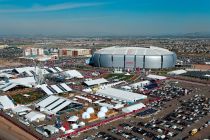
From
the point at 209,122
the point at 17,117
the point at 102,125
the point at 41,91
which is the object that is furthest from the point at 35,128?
the point at 209,122

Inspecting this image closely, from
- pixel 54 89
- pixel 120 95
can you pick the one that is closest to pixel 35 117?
pixel 54 89

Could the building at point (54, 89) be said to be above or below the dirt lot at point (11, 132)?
above

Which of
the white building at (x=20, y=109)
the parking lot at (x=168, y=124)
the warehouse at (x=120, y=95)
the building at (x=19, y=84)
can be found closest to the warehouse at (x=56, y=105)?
the white building at (x=20, y=109)

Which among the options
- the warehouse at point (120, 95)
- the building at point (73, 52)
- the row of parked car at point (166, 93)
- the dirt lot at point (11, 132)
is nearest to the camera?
the dirt lot at point (11, 132)

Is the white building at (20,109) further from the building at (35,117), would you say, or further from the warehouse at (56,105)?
the building at (35,117)

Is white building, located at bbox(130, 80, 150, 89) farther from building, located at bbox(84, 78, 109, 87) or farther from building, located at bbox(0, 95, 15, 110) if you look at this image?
building, located at bbox(0, 95, 15, 110)

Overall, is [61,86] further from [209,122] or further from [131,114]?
[209,122]
